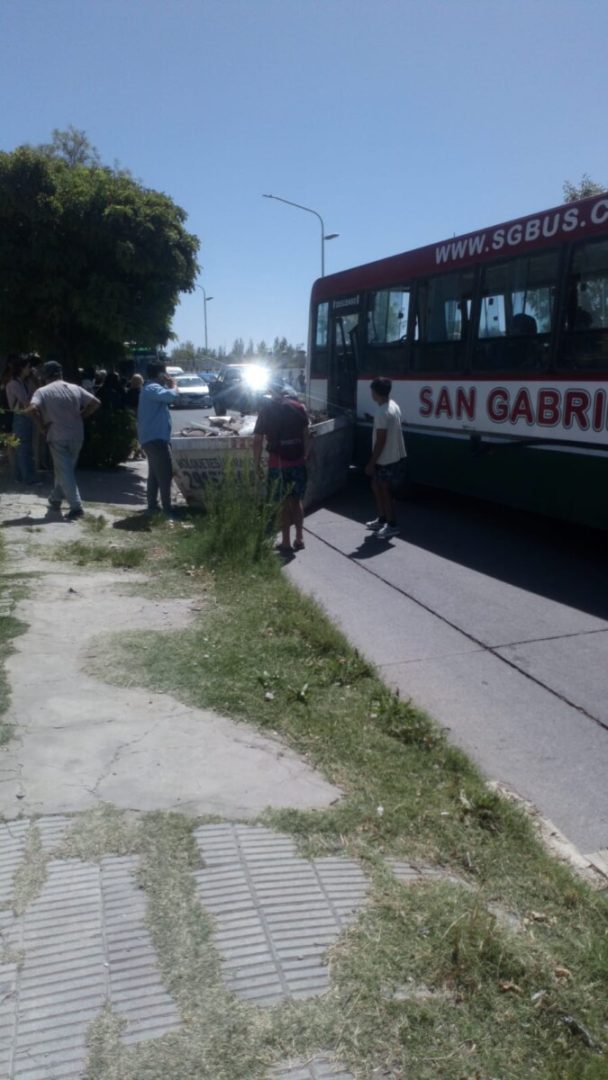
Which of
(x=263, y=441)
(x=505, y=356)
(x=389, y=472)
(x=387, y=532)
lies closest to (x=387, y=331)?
(x=505, y=356)

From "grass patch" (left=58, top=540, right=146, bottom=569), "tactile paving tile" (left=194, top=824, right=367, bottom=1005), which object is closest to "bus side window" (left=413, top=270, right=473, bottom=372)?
"grass patch" (left=58, top=540, right=146, bottom=569)

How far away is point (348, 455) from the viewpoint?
13.7 metres

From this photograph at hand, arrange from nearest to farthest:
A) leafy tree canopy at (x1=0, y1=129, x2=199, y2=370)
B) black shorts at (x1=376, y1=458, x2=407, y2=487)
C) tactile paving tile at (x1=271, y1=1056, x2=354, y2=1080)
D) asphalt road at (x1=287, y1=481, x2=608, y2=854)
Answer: tactile paving tile at (x1=271, y1=1056, x2=354, y2=1080), asphalt road at (x1=287, y1=481, x2=608, y2=854), black shorts at (x1=376, y1=458, x2=407, y2=487), leafy tree canopy at (x1=0, y1=129, x2=199, y2=370)

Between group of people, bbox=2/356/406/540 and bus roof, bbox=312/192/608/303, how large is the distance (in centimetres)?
184

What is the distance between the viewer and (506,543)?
9.77 m

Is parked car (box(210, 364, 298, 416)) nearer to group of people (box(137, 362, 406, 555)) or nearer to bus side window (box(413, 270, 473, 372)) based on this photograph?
bus side window (box(413, 270, 473, 372))

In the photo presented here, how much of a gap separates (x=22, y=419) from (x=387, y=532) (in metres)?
5.59

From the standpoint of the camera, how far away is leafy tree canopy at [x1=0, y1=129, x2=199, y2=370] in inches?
516

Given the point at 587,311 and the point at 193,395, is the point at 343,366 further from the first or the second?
the point at 193,395

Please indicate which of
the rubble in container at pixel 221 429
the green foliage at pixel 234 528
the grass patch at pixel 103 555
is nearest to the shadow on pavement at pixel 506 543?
the green foliage at pixel 234 528

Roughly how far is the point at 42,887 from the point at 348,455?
1086 centimetres

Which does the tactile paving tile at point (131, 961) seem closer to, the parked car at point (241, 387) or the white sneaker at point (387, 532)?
the white sneaker at point (387, 532)

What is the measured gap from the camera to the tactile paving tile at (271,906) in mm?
2775

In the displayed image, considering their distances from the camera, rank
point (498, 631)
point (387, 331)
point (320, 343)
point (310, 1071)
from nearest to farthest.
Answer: point (310, 1071), point (498, 631), point (387, 331), point (320, 343)
